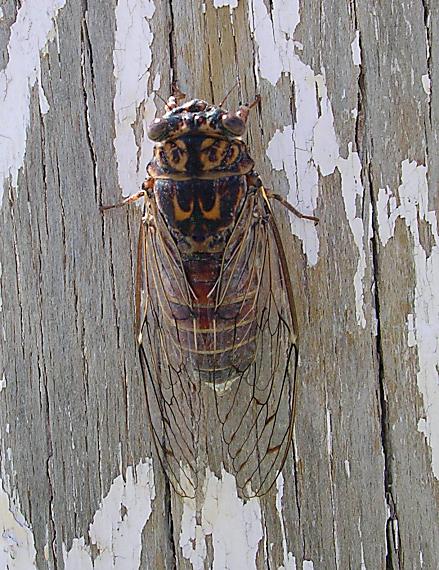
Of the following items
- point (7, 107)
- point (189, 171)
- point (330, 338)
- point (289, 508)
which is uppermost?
point (7, 107)

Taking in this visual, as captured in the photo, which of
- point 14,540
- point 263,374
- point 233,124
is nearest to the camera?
point 233,124

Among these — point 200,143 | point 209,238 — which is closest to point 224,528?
point 209,238

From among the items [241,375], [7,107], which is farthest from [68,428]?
[7,107]

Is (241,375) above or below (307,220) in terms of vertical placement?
below

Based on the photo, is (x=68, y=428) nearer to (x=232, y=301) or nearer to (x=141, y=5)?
(x=232, y=301)

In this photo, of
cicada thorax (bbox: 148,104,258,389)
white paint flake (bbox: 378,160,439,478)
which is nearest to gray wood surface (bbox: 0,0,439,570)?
white paint flake (bbox: 378,160,439,478)

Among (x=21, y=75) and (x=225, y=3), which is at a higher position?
(x=225, y=3)

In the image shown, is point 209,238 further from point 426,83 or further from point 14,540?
point 14,540
